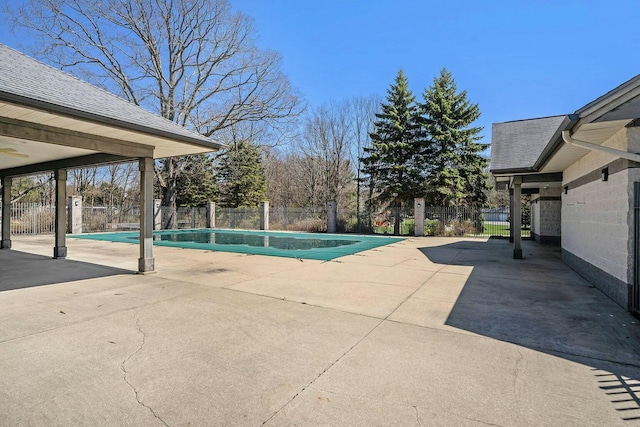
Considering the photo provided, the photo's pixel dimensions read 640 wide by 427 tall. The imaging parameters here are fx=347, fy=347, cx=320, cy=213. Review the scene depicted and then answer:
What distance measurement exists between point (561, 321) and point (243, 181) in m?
26.1

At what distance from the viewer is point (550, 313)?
15.5ft

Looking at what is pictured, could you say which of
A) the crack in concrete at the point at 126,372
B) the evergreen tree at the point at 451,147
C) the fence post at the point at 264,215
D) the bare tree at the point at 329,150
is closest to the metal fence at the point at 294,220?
the fence post at the point at 264,215

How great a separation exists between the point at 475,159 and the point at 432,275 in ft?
55.3

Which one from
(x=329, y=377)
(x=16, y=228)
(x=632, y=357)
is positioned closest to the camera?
(x=329, y=377)

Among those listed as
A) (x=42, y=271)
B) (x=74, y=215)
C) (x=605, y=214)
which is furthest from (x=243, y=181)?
(x=605, y=214)

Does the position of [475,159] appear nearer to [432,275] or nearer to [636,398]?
[432,275]

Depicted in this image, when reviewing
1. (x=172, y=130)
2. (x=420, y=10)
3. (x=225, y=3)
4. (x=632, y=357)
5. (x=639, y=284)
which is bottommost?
(x=632, y=357)

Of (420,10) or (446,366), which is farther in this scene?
(420,10)

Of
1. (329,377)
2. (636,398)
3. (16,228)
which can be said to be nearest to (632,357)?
(636,398)

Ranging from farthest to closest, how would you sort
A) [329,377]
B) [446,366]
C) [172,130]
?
[172,130], [446,366], [329,377]

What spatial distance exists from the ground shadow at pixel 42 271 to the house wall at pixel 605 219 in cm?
897

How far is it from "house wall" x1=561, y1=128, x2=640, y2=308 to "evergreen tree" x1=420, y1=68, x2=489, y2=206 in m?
12.0

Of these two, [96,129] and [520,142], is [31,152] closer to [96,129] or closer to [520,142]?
[96,129]

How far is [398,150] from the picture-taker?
2134cm
